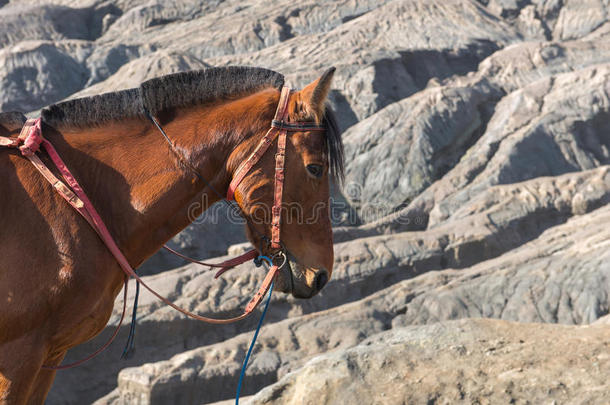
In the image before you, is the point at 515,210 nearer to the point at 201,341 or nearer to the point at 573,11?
the point at 201,341

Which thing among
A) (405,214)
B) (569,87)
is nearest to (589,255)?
(405,214)

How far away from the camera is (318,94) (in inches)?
96.8

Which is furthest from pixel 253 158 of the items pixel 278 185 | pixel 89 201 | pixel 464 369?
pixel 464 369

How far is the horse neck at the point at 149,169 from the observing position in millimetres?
2396

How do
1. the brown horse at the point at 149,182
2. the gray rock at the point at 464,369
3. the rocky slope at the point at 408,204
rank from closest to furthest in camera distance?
the brown horse at the point at 149,182, the gray rock at the point at 464,369, the rocky slope at the point at 408,204

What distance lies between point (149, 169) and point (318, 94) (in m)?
0.72

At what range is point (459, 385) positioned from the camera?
486 cm

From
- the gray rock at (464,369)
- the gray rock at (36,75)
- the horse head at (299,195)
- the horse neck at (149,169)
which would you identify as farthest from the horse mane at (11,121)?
the gray rock at (36,75)

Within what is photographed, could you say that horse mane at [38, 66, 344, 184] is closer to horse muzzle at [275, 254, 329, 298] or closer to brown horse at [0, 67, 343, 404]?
brown horse at [0, 67, 343, 404]

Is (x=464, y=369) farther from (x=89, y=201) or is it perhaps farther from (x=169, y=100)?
(x=89, y=201)

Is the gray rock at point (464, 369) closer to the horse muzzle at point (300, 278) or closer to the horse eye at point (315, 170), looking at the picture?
the horse muzzle at point (300, 278)

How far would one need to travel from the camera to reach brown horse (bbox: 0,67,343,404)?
2.22 m

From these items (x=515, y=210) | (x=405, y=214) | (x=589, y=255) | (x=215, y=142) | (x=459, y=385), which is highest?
(x=215, y=142)

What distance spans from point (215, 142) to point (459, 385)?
3287mm
